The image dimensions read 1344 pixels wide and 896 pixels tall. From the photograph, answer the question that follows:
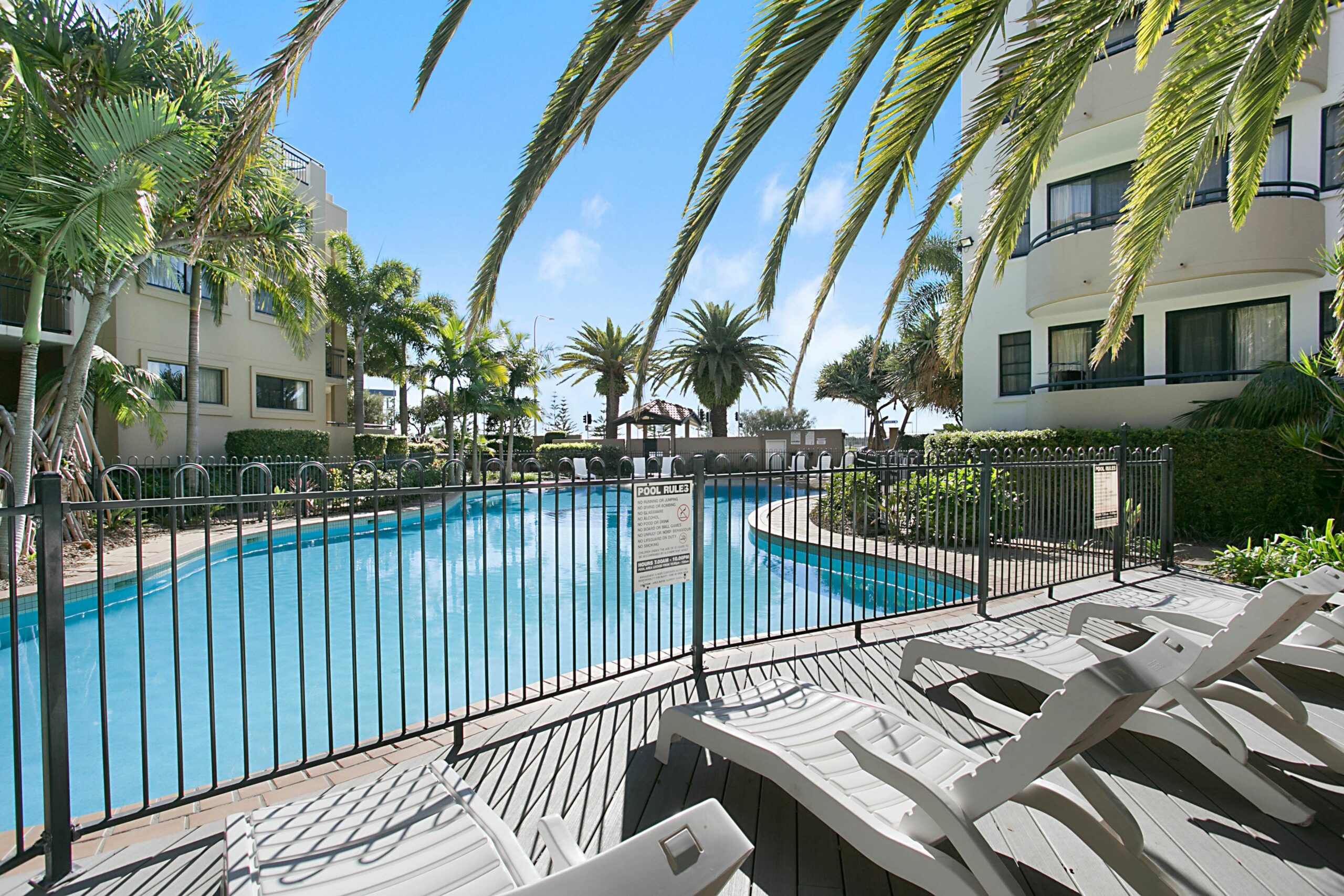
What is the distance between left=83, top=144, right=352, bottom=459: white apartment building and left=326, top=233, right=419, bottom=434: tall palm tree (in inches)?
42.1

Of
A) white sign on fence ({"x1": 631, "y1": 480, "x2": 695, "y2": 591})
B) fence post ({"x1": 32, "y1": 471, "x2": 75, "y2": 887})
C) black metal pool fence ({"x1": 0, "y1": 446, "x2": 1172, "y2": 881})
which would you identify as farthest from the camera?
white sign on fence ({"x1": 631, "y1": 480, "x2": 695, "y2": 591})

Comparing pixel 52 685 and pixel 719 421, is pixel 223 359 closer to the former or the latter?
pixel 52 685

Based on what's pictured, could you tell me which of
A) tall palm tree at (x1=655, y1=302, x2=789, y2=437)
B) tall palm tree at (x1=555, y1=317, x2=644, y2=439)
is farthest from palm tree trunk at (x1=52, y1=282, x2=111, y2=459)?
tall palm tree at (x1=655, y1=302, x2=789, y2=437)

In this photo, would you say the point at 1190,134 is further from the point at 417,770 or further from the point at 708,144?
the point at 417,770

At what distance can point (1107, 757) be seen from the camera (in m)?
3.30

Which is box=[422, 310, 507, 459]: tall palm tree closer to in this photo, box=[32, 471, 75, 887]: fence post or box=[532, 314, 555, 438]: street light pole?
box=[532, 314, 555, 438]: street light pole

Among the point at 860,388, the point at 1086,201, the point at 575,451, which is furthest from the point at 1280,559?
the point at 860,388

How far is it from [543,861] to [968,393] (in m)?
16.3

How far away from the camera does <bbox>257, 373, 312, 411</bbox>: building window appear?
19844 millimetres

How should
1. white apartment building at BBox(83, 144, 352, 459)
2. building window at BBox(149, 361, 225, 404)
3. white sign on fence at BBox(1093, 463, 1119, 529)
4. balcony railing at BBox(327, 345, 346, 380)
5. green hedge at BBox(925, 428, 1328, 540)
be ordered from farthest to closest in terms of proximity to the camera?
balcony railing at BBox(327, 345, 346, 380)
building window at BBox(149, 361, 225, 404)
white apartment building at BBox(83, 144, 352, 459)
green hedge at BBox(925, 428, 1328, 540)
white sign on fence at BBox(1093, 463, 1119, 529)

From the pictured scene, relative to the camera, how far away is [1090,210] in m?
13.3

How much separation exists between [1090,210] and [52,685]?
654 inches

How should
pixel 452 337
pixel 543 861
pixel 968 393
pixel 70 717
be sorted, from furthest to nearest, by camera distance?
pixel 452 337 < pixel 968 393 < pixel 70 717 < pixel 543 861

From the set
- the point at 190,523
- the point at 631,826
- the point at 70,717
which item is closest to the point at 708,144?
the point at 631,826
